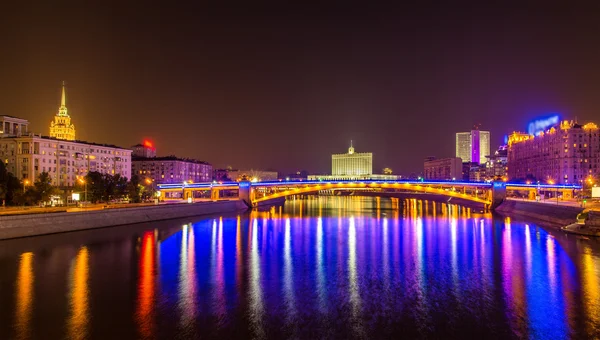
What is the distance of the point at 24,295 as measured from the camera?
20812 mm

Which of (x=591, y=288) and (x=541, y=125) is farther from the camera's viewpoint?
(x=541, y=125)

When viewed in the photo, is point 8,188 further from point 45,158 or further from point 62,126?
point 62,126

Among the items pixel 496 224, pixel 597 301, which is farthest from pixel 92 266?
pixel 496 224

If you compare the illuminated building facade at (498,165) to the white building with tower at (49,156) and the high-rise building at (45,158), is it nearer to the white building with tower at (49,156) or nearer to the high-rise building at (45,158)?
the white building with tower at (49,156)

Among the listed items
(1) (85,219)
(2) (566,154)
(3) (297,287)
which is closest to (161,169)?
(1) (85,219)

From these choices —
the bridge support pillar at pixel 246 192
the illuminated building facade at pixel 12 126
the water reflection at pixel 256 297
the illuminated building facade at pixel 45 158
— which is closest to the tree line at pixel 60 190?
the illuminated building facade at pixel 45 158

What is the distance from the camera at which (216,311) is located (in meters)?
18.6

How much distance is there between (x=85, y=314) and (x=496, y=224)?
171 feet

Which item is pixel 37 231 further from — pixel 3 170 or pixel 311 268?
pixel 311 268

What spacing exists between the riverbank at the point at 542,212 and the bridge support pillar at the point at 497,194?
1.10 m

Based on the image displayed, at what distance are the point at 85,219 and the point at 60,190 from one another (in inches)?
991

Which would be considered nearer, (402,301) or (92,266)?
(402,301)

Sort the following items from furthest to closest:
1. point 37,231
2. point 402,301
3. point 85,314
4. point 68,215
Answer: point 68,215
point 37,231
point 402,301
point 85,314

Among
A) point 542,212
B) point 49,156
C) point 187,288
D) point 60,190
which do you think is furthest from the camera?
point 49,156
